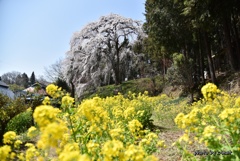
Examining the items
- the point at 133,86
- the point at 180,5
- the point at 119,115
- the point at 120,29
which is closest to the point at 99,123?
the point at 119,115

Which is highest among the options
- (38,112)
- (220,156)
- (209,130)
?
(38,112)

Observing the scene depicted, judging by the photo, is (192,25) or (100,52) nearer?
(192,25)

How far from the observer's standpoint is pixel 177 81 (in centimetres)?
1331

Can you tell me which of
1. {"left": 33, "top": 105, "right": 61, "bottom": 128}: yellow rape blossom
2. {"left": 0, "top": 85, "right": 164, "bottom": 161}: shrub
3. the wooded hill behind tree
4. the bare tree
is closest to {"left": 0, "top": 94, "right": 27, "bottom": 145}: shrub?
{"left": 0, "top": 85, "right": 164, "bottom": 161}: shrub

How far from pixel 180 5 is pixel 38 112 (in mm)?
11592

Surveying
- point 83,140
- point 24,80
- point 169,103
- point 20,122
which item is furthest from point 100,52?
point 24,80

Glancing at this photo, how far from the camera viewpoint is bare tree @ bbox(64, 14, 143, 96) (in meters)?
20.0

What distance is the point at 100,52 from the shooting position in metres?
20.0

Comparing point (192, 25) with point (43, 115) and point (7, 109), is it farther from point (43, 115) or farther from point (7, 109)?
point (43, 115)

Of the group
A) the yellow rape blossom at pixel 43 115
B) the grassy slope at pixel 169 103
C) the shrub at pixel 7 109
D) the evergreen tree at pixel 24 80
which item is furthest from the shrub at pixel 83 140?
the evergreen tree at pixel 24 80

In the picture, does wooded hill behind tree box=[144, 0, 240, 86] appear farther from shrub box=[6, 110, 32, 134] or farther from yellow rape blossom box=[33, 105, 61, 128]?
yellow rape blossom box=[33, 105, 61, 128]

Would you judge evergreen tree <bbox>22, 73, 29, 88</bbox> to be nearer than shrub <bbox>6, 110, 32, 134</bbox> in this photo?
No

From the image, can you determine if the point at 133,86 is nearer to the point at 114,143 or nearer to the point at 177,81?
the point at 177,81

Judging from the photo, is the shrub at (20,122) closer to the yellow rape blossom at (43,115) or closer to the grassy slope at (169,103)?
the grassy slope at (169,103)
